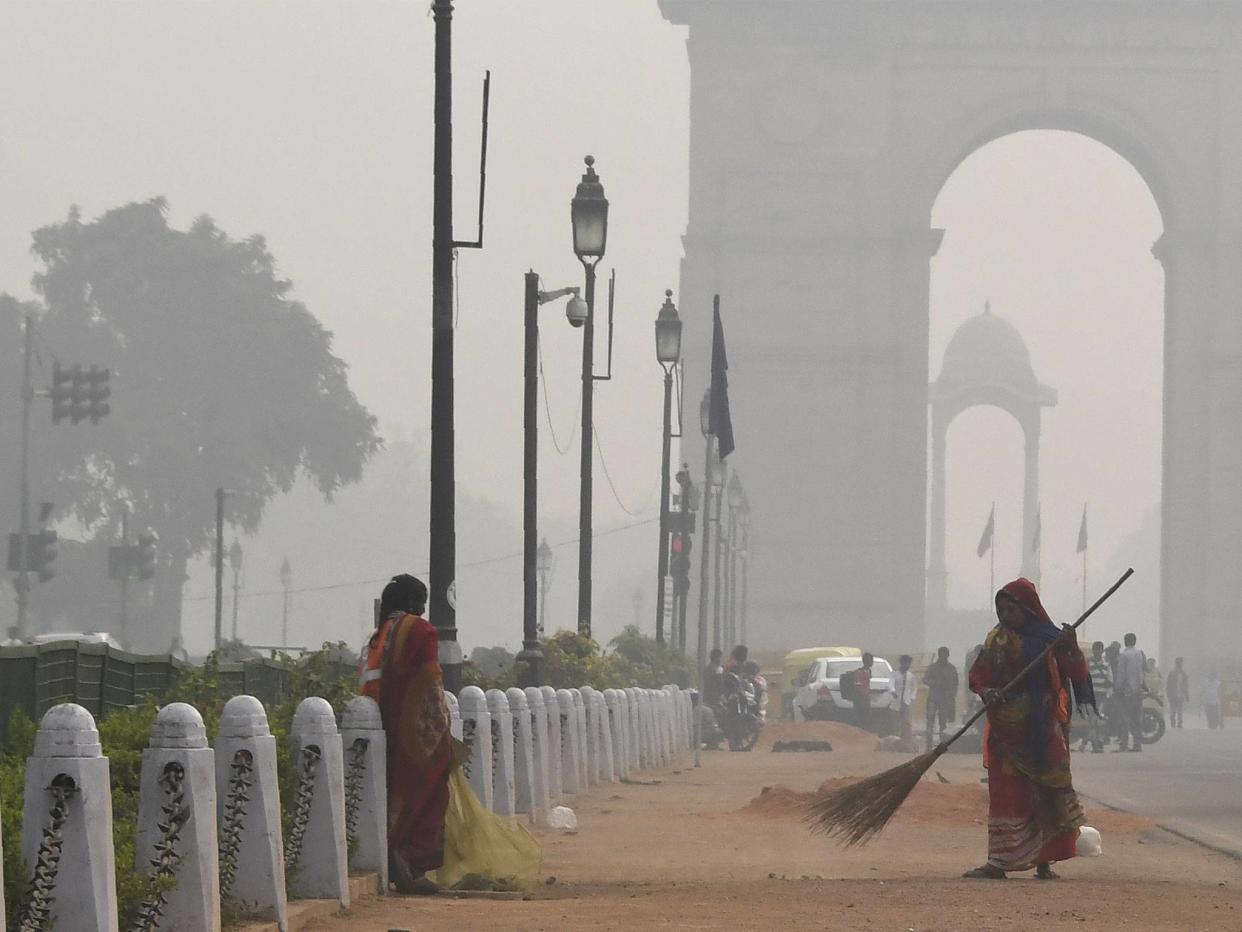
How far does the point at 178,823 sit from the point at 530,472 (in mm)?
14107

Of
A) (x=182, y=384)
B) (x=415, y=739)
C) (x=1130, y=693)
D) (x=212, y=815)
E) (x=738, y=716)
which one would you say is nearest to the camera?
(x=212, y=815)

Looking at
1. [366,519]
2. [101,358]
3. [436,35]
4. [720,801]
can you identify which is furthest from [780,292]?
[366,519]

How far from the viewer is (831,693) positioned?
38.2 m

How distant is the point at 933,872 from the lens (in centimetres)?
1319

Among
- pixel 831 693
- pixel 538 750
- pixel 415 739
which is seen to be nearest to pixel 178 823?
pixel 415 739

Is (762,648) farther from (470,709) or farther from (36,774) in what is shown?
(36,774)

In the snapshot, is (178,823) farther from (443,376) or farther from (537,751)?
(537,751)

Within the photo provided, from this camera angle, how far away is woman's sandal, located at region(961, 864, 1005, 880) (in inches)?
488

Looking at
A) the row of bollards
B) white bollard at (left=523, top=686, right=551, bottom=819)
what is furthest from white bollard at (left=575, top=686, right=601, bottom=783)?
the row of bollards

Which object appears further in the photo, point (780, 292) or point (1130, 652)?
point (780, 292)

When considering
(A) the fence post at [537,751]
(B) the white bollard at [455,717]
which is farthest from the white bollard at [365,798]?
(A) the fence post at [537,751]

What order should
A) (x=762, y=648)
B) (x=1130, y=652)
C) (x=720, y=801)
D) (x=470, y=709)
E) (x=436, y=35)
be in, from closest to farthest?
(x=470, y=709) → (x=436, y=35) → (x=720, y=801) → (x=1130, y=652) → (x=762, y=648)

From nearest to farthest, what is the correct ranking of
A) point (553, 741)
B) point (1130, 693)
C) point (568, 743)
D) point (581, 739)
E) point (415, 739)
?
point (415, 739), point (553, 741), point (568, 743), point (581, 739), point (1130, 693)

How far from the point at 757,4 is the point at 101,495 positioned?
766 inches
